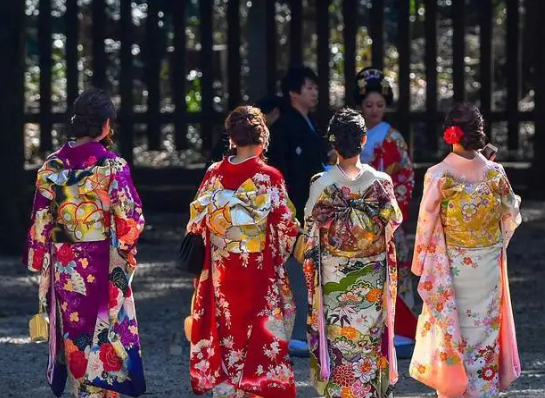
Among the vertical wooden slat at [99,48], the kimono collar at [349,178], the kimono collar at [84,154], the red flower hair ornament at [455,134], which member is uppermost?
the vertical wooden slat at [99,48]

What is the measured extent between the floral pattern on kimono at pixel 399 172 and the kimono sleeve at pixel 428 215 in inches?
54.9

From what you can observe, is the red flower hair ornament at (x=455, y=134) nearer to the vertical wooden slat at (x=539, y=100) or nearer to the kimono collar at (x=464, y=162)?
the kimono collar at (x=464, y=162)

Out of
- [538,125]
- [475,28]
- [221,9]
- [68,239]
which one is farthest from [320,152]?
[475,28]

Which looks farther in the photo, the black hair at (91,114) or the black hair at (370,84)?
the black hair at (370,84)

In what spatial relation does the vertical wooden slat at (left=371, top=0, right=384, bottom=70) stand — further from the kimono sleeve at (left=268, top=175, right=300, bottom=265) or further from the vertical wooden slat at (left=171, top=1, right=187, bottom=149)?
the kimono sleeve at (left=268, top=175, right=300, bottom=265)

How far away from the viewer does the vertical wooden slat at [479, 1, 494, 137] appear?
39.4ft

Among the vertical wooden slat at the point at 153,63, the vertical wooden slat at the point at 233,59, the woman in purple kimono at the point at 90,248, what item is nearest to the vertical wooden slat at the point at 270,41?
the vertical wooden slat at the point at 233,59

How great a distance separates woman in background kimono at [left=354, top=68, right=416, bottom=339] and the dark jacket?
0.36 m

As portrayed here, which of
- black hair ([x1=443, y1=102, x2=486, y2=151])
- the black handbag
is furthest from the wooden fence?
the black handbag

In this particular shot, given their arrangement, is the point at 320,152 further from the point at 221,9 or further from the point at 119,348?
the point at 221,9

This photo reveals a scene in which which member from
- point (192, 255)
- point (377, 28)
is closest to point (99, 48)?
point (377, 28)

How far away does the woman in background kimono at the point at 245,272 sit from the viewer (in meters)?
6.12

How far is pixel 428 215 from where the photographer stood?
6.17 metres

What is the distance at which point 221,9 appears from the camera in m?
16.5
